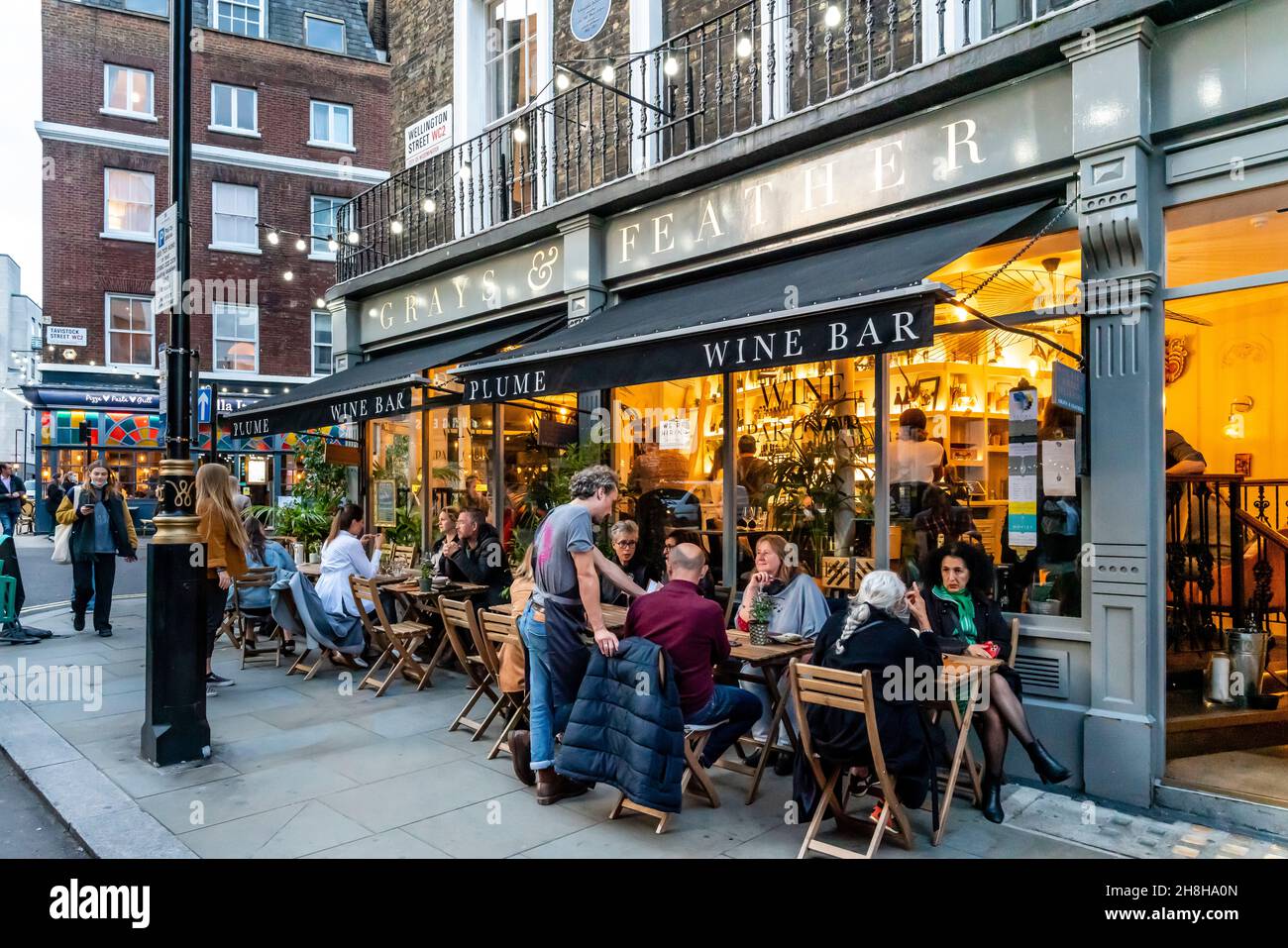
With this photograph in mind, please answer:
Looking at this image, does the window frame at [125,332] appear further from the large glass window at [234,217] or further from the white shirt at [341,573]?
the white shirt at [341,573]

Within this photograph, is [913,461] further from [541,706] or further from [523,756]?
[523,756]

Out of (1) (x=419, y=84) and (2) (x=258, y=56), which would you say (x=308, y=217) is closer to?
(2) (x=258, y=56)

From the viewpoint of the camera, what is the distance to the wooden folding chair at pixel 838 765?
4.04 metres

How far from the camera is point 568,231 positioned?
29.2 feet

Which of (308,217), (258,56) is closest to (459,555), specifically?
(308,217)

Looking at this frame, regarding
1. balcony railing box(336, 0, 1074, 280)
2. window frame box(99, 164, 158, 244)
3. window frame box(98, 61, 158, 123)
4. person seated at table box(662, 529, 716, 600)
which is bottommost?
person seated at table box(662, 529, 716, 600)

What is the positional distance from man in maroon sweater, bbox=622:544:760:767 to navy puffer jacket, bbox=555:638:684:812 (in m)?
0.15

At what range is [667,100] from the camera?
Answer: 8.45 metres

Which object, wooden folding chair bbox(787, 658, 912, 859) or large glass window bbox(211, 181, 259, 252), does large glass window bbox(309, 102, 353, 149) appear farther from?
wooden folding chair bbox(787, 658, 912, 859)

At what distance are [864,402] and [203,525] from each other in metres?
5.39

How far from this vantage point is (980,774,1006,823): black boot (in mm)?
4738

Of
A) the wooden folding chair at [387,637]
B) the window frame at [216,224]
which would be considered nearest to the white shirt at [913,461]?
the wooden folding chair at [387,637]

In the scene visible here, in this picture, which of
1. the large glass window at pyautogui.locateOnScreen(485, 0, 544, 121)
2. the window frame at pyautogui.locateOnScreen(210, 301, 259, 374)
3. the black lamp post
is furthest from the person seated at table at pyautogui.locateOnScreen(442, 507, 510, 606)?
the window frame at pyautogui.locateOnScreen(210, 301, 259, 374)

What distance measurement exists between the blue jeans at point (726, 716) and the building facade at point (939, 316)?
1.88 meters
